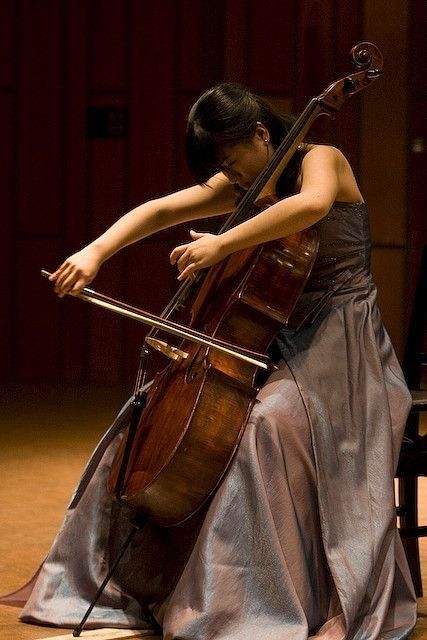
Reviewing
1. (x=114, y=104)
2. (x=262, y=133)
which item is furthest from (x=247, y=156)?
(x=114, y=104)

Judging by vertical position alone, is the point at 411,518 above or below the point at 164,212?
below

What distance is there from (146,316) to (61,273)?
0.82 feet

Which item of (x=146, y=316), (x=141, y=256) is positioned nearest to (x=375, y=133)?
(x=141, y=256)

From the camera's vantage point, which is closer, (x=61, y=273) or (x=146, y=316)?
(x=146, y=316)

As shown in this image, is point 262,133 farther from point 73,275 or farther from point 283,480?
point 283,480

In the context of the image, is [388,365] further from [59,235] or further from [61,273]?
[59,235]

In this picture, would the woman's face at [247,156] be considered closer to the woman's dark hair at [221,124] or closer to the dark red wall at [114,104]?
the woman's dark hair at [221,124]

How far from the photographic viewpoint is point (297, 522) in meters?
2.33

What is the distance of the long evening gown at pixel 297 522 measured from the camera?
7.45 ft

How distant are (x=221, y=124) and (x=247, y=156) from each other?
85 mm

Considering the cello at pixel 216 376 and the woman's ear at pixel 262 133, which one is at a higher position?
the woman's ear at pixel 262 133

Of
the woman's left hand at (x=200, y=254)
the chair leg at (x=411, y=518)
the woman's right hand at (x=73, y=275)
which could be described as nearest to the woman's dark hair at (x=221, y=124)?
the woman's left hand at (x=200, y=254)

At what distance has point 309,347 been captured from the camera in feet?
8.00

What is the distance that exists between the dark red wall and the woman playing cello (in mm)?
3533
